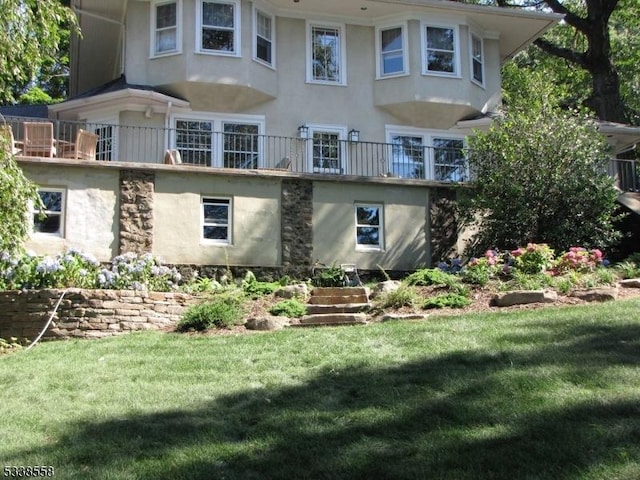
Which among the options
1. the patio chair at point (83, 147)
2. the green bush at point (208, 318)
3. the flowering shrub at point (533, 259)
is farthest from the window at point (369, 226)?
the patio chair at point (83, 147)

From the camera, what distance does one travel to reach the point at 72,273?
1103 centimetres

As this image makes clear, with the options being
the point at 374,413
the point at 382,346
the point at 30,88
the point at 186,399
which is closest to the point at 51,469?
the point at 186,399

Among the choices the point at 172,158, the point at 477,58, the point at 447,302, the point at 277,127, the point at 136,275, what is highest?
the point at 477,58

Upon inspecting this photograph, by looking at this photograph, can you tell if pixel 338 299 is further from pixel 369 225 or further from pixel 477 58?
pixel 477 58

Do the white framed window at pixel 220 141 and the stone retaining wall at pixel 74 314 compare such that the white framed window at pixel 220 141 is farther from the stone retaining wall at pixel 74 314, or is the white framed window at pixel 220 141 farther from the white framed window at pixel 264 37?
the stone retaining wall at pixel 74 314

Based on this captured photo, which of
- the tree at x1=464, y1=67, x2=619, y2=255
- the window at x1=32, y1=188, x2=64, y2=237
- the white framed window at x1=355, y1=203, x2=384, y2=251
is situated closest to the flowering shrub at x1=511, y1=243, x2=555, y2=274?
the tree at x1=464, y1=67, x2=619, y2=255

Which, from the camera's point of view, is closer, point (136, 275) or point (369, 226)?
point (136, 275)

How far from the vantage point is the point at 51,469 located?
4.61 meters

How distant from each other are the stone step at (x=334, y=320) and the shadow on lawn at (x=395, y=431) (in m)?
3.39

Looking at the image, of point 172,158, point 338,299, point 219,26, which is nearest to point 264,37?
point 219,26

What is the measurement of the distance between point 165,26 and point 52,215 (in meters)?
6.15

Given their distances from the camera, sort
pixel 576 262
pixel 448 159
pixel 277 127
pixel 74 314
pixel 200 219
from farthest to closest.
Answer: pixel 448 159
pixel 277 127
pixel 200 219
pixel 576 262
pixel 74 314

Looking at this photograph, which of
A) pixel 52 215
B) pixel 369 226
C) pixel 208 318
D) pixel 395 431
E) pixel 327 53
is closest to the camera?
pixel 395 431

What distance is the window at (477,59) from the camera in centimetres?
1923
